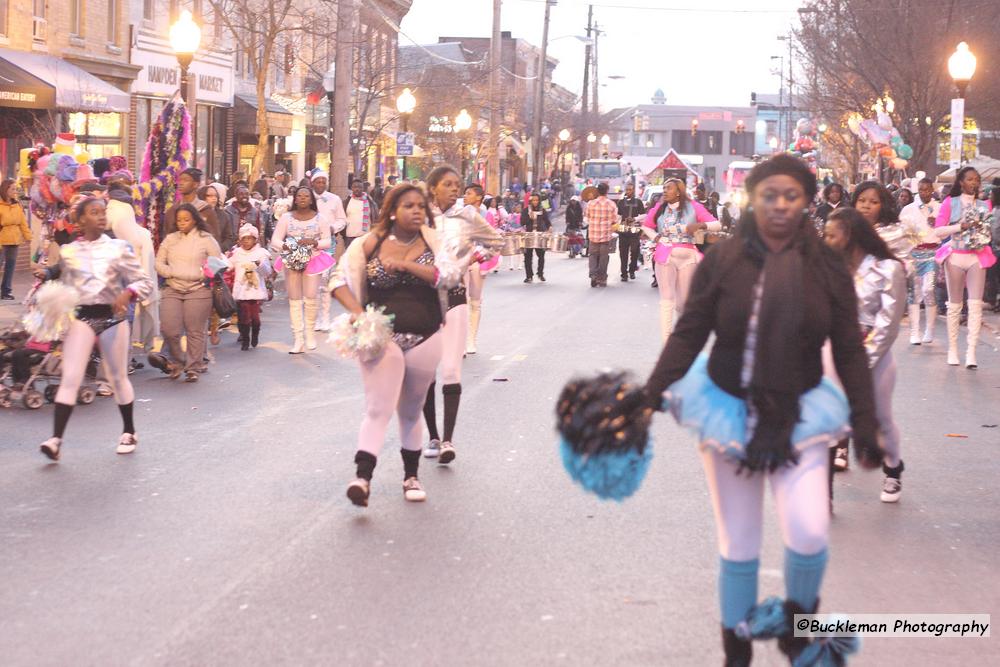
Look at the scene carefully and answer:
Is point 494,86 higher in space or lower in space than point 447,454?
higher

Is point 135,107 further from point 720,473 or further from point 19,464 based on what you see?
point 720,473

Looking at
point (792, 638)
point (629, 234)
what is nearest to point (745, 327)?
point (792, 638)

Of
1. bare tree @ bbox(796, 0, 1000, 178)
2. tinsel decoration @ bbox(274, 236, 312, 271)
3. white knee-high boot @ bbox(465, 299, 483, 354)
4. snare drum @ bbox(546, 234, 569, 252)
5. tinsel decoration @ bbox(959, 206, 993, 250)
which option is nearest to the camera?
tinsel decoration @ bbox(959, 206, 993, 250)

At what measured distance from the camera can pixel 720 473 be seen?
4.88 m

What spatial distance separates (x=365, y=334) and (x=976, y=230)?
27.7 feet

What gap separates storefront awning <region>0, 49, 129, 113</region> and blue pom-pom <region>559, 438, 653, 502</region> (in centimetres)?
2184

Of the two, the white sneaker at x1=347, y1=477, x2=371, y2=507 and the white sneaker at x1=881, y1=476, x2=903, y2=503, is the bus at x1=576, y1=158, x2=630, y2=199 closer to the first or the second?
the white sneaker at x1=881, y1=476, x2=903, y2=503

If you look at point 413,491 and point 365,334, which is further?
point 413,491

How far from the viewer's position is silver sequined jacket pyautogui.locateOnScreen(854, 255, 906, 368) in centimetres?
830

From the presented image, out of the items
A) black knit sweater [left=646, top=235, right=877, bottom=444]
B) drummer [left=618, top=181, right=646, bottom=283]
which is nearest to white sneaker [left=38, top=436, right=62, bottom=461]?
black knit sweater [left=646, top=235, right=877, bottom=444]

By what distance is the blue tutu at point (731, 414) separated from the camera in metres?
4.75

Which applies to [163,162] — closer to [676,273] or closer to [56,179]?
[56,179]

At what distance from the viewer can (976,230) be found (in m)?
14.1

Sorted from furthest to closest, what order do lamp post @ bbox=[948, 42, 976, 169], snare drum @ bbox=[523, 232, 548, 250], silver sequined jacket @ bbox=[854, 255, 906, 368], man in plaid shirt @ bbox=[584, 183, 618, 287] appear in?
snare drum @ bbox=[523, 232, 548, 250]
man in plaid shirt @ bbox=[584, 183, 618, 287]
lamp post @ bbox=[948, 42, 976, 169]
silver sequined jacket @ bbox=[854, 255, 906, 368]
